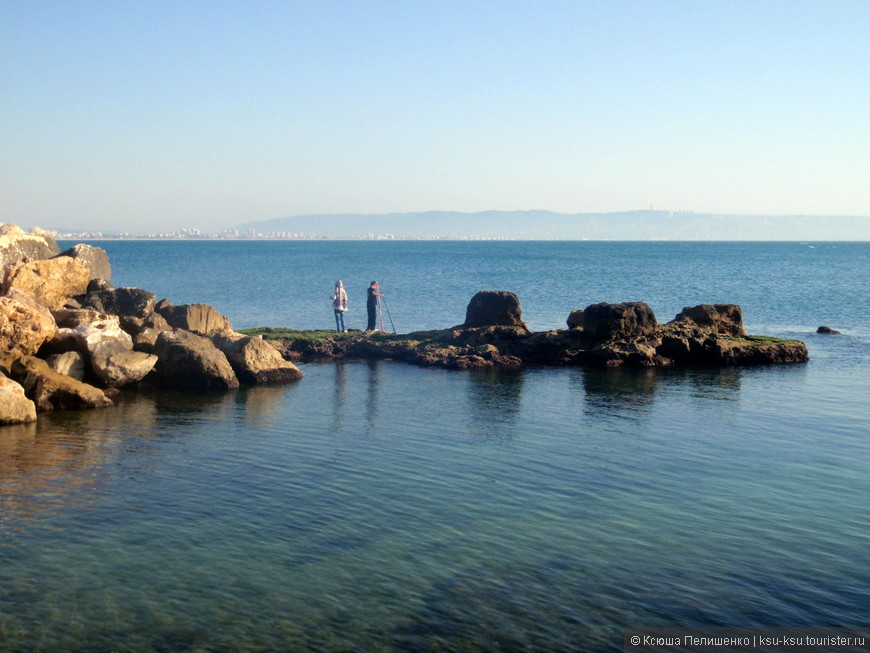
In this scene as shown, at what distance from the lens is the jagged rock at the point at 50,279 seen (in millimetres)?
24094

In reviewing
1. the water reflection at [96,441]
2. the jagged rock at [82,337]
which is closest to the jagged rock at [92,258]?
the jagged rock at [82,337]

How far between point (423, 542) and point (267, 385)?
1333cm

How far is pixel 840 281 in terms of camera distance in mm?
82938

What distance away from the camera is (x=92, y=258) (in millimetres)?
28109

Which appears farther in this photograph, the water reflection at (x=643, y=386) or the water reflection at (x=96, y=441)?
the water reflection at (x=643, y=386)

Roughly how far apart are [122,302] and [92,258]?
9.87 feet

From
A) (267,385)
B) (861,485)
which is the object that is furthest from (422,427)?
(861,485)

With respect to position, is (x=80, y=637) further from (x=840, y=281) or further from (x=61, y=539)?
(x=840, y=281)

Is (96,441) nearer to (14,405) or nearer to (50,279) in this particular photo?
(14,405)

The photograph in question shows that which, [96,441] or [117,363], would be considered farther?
[117,363]

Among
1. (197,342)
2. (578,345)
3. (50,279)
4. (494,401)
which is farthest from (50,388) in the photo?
(578,345)

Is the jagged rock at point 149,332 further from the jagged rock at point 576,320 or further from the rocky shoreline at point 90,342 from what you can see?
the jagged rock at point 576,320

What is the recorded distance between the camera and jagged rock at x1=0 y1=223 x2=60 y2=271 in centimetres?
2516

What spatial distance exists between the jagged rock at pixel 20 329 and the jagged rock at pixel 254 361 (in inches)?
194
